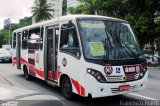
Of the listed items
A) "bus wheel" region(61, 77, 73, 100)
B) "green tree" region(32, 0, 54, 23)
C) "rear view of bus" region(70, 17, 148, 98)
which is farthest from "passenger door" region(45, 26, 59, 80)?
"green tree" region(32, 0, 54, 23)

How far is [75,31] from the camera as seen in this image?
8.81 m

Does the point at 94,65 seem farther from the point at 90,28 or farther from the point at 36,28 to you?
the point at 36,28

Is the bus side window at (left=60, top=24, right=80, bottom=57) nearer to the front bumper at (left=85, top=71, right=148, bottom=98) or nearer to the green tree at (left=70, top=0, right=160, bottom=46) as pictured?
the front bumper at (left=85, top=71, right=148, bottom=98)

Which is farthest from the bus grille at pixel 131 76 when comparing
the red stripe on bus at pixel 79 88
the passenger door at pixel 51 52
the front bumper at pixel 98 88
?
the passenger door at pixel 51 52

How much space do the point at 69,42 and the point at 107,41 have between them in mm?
1303

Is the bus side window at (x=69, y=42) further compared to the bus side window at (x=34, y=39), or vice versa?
the bus side window at (x=34, y=39)

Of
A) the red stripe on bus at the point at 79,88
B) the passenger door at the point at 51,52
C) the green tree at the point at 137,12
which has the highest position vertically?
the green tree at the point at 137,12

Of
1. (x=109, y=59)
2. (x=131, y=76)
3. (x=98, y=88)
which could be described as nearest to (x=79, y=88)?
(x=98, y=88)

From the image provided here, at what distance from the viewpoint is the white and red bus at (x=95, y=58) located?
26.4 feet

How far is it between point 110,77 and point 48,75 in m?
3.52

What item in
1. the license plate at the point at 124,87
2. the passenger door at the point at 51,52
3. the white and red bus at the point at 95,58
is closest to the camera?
the white and red bus at the point at 95,58

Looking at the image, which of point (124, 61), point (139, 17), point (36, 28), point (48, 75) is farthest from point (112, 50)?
point (139, 17)

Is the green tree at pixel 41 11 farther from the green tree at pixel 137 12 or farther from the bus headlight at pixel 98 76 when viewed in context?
the bus headlight at pixel 98 76

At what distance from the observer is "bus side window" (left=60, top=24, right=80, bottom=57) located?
8759 millimetres
